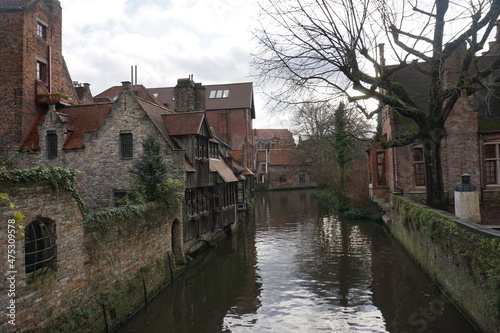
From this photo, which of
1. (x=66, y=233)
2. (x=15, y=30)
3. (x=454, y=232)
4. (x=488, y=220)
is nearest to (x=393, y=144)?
(x=488, y=220)

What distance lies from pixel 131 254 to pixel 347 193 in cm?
2319

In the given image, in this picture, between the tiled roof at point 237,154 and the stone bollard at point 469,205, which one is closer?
the stone bollard at point 469,205

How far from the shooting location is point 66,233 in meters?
7.55

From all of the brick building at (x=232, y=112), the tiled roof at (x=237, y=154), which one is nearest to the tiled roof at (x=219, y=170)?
the tiled roof at (x=237, y=154)

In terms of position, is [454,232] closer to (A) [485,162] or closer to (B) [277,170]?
(A) [485,162]

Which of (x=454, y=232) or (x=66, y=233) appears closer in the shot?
(x=66, y=233)

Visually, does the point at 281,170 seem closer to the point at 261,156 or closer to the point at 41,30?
the point at 261,156

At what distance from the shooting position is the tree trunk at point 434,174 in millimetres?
13859

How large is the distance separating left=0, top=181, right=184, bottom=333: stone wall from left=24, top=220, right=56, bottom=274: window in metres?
0.11

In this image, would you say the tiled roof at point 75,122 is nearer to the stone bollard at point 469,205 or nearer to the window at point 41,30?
the window at point 41,30

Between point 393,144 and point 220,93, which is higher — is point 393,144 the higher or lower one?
the lower one

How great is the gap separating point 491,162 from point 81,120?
20952 millimetres

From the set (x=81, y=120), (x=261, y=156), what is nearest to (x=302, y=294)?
(x=81, y=120)

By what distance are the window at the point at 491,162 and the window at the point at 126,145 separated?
17.7 meters
